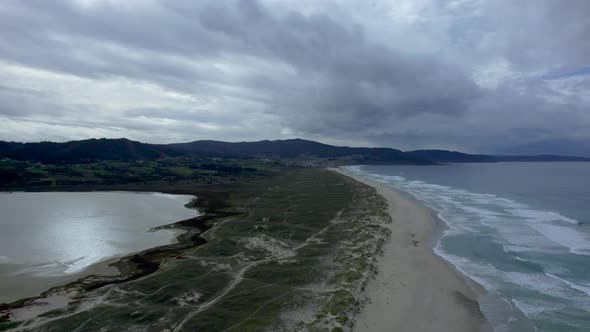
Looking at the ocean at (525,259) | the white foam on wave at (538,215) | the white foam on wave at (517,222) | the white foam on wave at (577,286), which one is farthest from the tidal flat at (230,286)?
the white foam on wave at (538,215)

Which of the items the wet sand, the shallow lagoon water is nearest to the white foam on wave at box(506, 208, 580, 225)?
the shallow lagoon water

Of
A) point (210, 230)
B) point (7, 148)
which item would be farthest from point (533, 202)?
point (7, 148)

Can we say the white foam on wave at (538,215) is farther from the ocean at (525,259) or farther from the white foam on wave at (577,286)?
the white foam on wave at (577,286)

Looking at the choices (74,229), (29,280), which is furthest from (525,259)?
(74,229)

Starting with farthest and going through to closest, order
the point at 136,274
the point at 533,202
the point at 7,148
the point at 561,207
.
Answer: the point at 7,148 → the point at 533,202 → the point at 561,207 → the point at 136,274

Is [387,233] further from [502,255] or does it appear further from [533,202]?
[533,202]

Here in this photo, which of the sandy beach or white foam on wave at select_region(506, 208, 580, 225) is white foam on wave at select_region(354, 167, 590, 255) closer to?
white foam on wave at select_region(506, 208, 580, 225)
